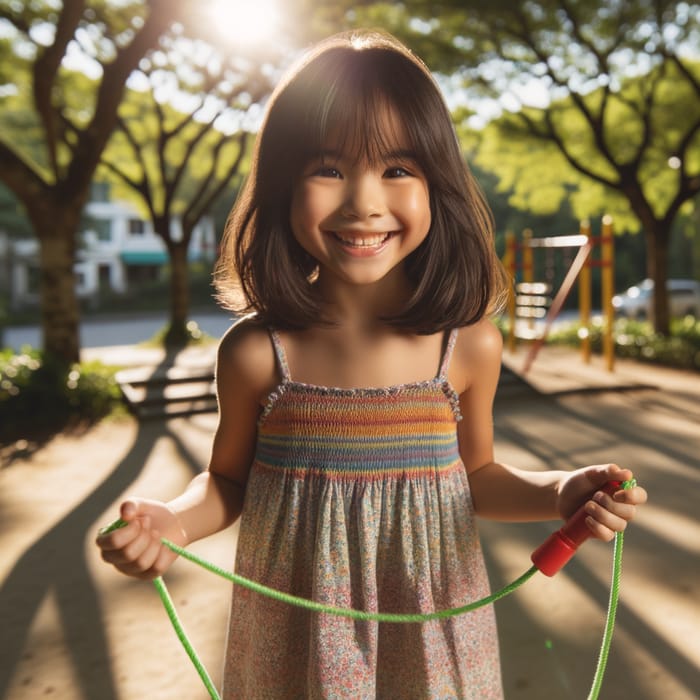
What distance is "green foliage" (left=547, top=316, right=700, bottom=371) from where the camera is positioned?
409 inches

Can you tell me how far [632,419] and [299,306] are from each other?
21.5 feet

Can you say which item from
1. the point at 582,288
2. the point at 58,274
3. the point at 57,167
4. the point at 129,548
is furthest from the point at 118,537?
the point at 582,288

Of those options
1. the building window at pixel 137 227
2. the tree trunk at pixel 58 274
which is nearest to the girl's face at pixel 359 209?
the tree trunk at pixel 58 274

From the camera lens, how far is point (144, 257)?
38719mm

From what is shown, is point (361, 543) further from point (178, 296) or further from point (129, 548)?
point (178, 296)

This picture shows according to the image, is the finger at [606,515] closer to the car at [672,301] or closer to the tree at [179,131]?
the tree at [179,131]

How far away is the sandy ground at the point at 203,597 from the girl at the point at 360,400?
1.63 m

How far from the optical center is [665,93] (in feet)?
38.1

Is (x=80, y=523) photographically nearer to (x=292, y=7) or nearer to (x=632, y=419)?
(x=632, y=419)

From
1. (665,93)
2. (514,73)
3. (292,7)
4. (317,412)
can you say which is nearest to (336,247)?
(317,412)

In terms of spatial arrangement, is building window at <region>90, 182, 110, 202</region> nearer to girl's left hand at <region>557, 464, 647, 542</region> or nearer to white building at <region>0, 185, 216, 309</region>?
white building at <region>0, 185, 216, 309</region>

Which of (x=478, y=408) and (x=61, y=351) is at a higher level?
(x=478, y=408)

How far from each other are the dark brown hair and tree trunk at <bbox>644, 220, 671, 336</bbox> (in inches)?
429

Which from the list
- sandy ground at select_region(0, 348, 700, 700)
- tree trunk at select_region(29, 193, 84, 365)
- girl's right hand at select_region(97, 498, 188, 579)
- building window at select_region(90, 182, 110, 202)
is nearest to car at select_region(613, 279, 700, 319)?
sandy ground at select_region(0, 348, 700, 700)
